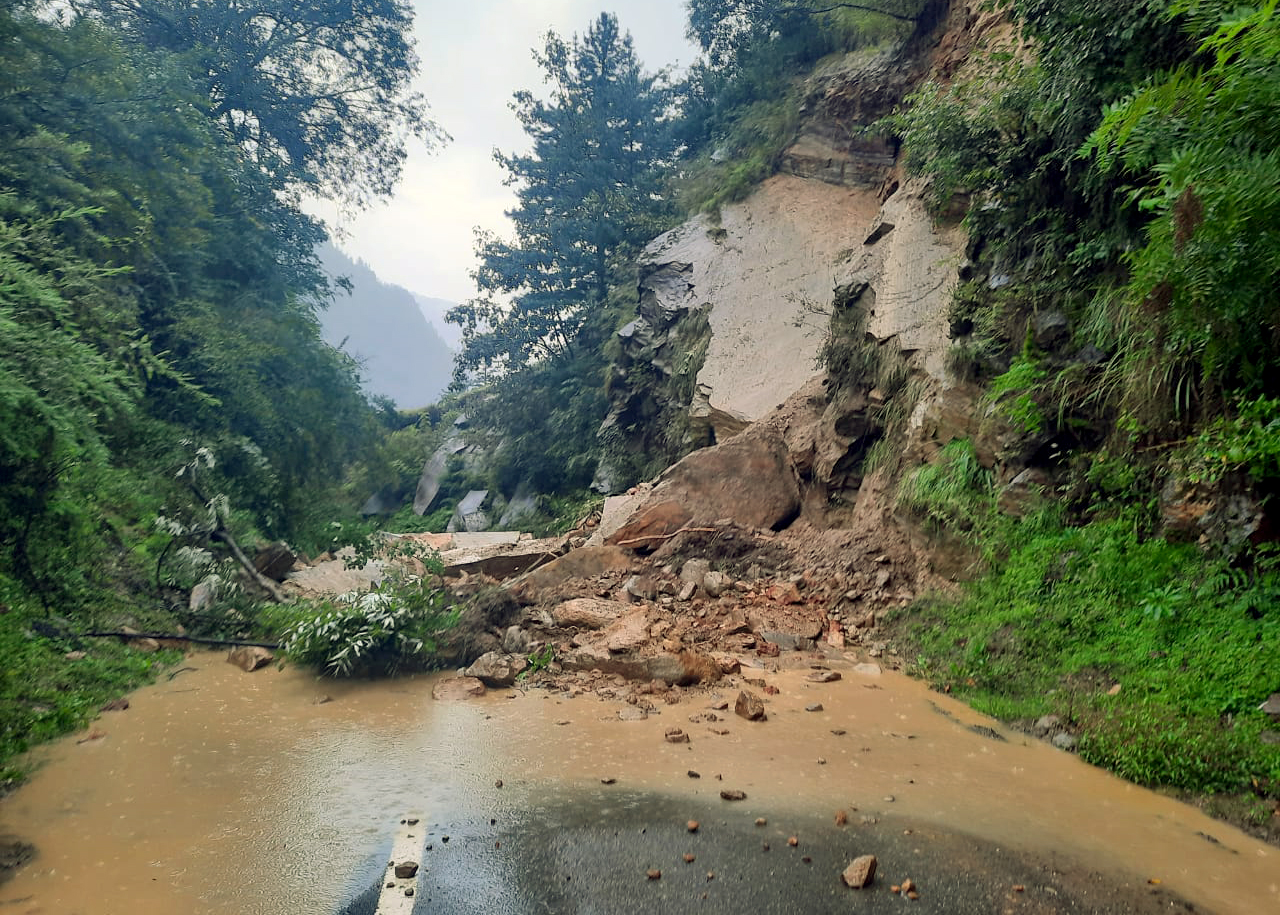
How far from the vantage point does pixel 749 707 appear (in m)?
4.96

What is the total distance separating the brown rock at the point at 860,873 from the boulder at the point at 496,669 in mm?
3808

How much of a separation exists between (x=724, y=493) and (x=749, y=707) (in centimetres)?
504

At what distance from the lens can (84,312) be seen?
326 inches

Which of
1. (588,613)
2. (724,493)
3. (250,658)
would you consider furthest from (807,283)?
(250,658)

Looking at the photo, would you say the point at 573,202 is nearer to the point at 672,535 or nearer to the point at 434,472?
the point at 434,472

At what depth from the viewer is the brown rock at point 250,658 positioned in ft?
22.4

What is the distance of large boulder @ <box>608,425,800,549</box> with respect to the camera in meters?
9.55

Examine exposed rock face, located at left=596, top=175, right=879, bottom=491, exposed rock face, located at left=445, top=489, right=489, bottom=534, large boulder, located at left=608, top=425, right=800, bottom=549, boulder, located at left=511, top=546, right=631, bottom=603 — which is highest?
exposed rock face, located at left=596, top=175, right=879, bottom=491

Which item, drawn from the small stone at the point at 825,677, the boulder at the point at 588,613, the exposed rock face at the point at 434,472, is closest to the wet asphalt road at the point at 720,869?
the small stone at the point at 825,677

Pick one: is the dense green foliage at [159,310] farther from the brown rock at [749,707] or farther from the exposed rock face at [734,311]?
the exposed rock face at [734,311]

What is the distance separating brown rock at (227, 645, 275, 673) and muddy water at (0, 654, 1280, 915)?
0.86m

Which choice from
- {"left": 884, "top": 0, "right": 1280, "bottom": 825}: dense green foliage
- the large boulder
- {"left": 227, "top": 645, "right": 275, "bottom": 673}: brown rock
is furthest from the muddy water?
the large boulder

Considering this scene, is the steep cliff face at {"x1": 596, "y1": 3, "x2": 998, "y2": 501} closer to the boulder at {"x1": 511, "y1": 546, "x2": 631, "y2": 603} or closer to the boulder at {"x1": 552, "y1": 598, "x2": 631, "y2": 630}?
the boulder at {"x1": 511, "y1": 546, "x2": 631, "y2": 603}

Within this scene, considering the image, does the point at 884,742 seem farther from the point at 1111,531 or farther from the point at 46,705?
the point at 46,705
